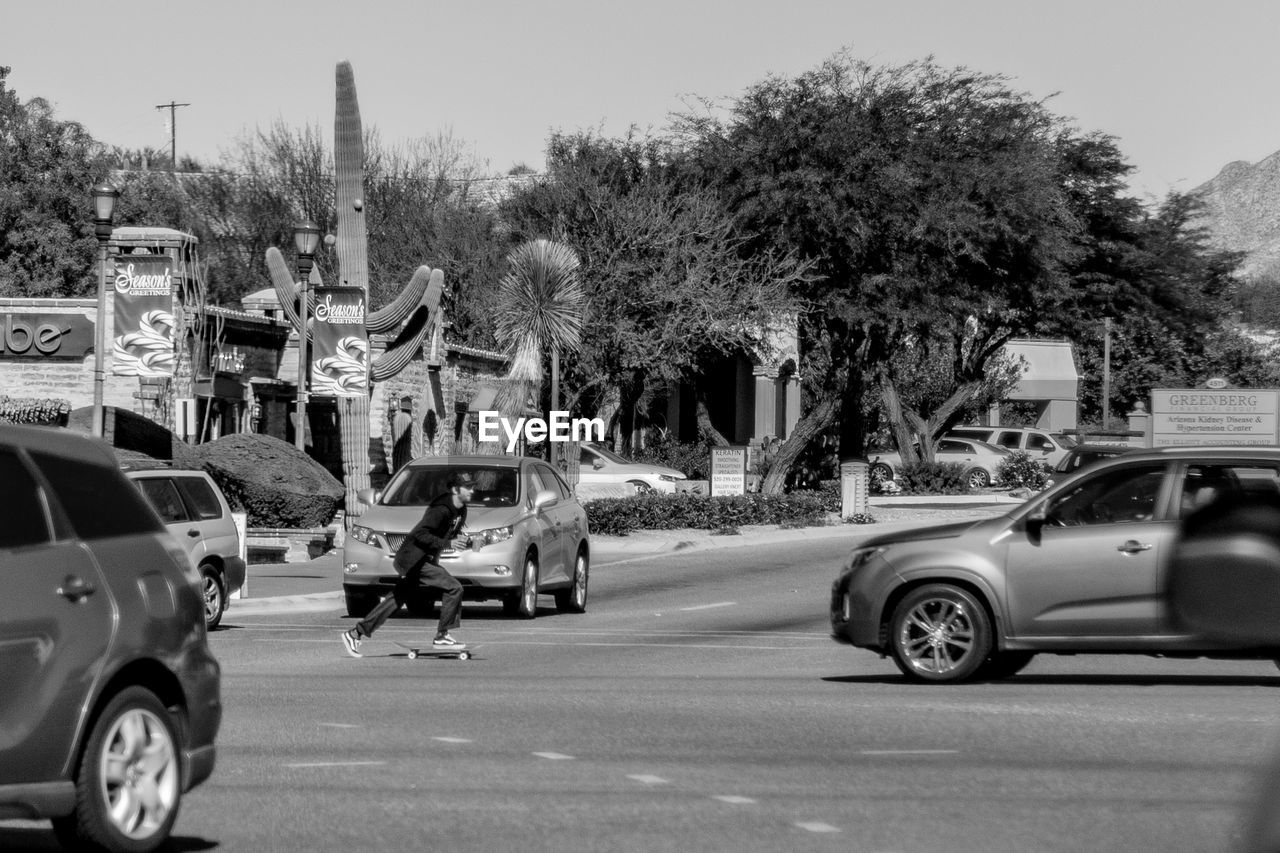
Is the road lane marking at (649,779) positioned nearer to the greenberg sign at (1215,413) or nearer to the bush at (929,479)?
the greenberg sign at (1215,413)

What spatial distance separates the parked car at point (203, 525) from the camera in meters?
17.9

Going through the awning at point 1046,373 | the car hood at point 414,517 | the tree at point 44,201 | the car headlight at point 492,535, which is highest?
the tree at point 44,201

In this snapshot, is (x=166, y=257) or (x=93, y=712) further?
(x=166, y=257)

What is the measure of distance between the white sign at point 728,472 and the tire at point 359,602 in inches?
660

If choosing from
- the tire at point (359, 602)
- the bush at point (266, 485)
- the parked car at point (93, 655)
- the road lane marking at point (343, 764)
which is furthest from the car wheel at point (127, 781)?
the bush at point (266, 485)

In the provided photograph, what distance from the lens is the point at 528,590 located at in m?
19.5

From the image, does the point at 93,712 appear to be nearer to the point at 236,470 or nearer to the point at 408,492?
the point at 408,492

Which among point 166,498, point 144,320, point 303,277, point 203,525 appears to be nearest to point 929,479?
point 303,277

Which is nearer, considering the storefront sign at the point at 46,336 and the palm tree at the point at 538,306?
the storefront sign at the point at 46,336

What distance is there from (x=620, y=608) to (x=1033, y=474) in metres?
29.5

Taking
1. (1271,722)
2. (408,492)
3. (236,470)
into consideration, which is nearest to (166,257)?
(236,470)

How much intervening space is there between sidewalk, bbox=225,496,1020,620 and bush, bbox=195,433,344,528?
825 mm

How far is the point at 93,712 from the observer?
20.1 ft

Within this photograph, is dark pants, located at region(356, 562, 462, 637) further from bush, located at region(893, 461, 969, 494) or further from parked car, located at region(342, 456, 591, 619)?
bush, located at region(893, 461, 969, 494)
